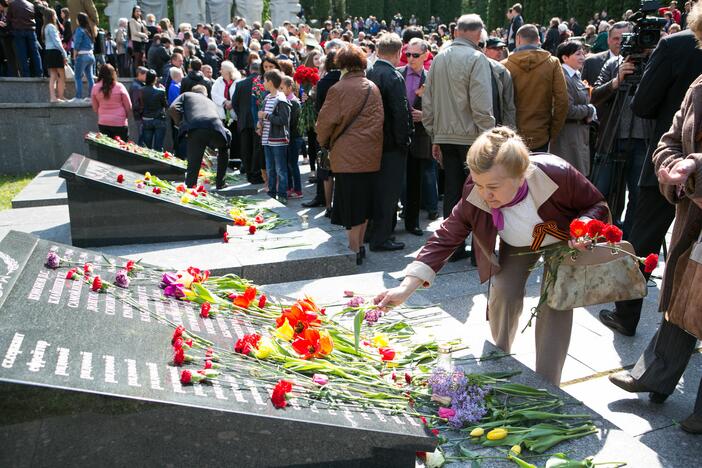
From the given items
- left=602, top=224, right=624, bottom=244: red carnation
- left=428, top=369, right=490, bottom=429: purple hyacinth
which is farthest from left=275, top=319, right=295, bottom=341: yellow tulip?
left=602, top=224, right=624, bottom=244: red carnation

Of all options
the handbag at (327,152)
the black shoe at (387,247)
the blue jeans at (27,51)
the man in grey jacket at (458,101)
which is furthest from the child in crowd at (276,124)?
the blue jeans at (27,51)

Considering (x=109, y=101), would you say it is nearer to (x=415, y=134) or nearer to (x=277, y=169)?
(x=277, y=169)

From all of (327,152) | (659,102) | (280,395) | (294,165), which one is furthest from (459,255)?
(280,395)

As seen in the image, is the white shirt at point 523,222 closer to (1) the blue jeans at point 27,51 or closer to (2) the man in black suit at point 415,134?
(2) the man in black suit at point 415,134

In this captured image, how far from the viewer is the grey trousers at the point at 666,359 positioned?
325 cm

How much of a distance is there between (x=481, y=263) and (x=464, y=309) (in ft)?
5.05

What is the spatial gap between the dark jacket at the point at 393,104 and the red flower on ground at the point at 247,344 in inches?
152

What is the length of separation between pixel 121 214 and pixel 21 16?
8.85 meters

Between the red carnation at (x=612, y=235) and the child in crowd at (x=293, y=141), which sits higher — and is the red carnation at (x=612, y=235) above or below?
above

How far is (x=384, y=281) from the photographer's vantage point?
4.25 m

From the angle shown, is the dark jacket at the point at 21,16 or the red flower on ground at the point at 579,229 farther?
the dark jacket at the point at 21,16

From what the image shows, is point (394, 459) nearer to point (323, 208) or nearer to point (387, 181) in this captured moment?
point (387, 181)

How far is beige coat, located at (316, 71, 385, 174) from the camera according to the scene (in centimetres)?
596

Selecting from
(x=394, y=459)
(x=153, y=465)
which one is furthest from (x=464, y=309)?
(x=153, y=465)
